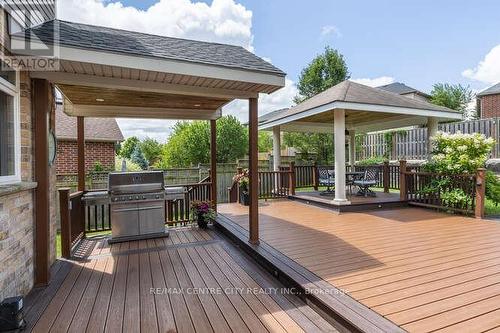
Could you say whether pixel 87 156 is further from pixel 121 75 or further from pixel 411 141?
pixel 411 141

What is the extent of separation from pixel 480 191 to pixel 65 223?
24.3 ft

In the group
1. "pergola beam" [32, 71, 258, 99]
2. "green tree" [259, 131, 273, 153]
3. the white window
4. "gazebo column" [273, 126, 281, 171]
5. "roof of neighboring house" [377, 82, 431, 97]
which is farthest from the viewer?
"green tree" [259, 131, 273, 153]

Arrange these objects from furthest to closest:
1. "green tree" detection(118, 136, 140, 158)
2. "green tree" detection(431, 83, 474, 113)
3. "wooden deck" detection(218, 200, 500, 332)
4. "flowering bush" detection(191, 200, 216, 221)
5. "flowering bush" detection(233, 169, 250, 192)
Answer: "green tree" detection(118, 136, 140, 158), "green tree" detection(431, 83, 474, 113), "flowering bush" detection(233, 169, 250, 192), "flowering bush" detection(191, 200, 216, 221), "wooden deck" detection(218, 200, 500, 332)

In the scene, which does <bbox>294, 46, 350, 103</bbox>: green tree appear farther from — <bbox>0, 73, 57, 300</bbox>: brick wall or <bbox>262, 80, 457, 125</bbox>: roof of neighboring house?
<bbox>0, 73, 57, 300</bbox>: brick wall

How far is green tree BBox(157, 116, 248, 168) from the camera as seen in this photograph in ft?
56.9

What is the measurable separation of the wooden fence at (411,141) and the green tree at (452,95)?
12.4 m

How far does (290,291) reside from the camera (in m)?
2.85

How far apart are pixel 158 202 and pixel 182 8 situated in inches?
236

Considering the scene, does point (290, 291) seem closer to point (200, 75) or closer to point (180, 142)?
point (200, 75)

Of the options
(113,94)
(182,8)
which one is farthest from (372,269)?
(182,8)

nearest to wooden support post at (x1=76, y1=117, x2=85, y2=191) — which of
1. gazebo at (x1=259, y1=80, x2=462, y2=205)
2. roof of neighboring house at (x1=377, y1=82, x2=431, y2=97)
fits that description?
gazebo at (x1=259, y1=80, x2=462, y2=205)

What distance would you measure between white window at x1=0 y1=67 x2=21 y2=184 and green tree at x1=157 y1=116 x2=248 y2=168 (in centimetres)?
1433

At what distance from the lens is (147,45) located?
3477 mm

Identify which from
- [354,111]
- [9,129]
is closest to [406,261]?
[9,129]
